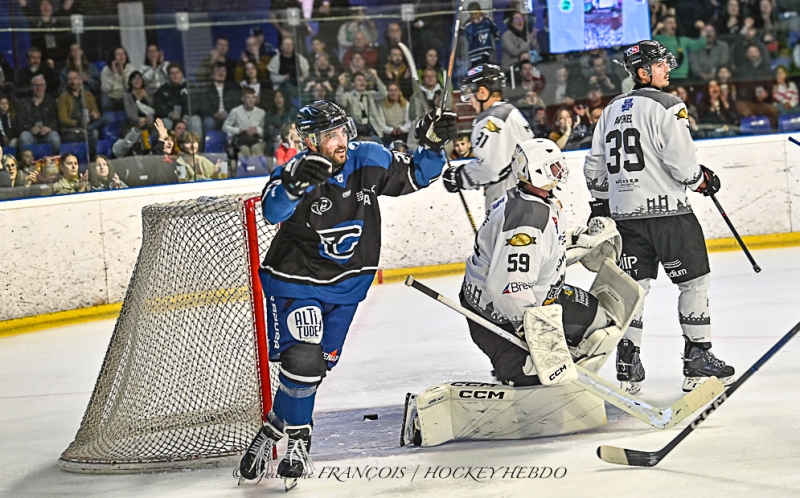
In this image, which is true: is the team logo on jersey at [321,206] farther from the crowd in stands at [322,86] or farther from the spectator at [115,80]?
the spectator at [115,80]

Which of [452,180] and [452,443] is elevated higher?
[452,180]

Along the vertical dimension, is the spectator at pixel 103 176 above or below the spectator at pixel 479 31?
below

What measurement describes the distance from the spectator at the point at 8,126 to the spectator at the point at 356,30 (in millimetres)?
2331

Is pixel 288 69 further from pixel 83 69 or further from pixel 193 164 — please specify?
pixel 83 69

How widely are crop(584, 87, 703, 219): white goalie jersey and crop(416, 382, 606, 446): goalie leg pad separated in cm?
96

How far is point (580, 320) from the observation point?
3.85 m

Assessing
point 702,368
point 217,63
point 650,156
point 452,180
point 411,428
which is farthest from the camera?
point 217,63

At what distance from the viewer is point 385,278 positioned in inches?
304

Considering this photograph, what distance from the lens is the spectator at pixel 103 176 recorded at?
23.5 feet

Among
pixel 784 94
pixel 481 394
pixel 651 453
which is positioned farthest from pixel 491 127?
pixel 784 94

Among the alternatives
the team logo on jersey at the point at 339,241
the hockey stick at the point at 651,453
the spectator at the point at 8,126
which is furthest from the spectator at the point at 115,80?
the hockey stick at the point at 651,453

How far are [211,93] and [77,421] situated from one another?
3.69 meters

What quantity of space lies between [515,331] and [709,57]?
5643mm

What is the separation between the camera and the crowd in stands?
7.23 meters
